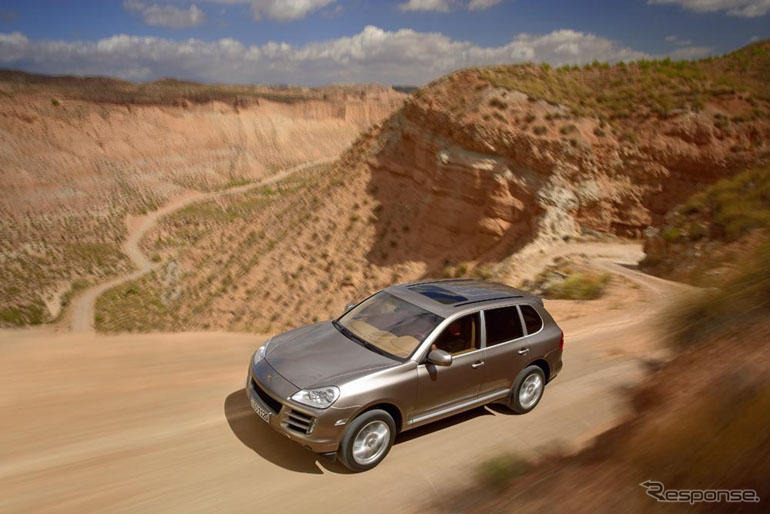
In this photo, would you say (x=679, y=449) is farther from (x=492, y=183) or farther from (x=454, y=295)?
(x=492, y=183)

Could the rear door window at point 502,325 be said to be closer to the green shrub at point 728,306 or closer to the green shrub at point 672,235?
the green shrub at point 728,306

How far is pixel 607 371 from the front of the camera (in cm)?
730

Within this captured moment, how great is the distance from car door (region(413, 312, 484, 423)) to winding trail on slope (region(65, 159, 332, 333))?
18.0 meters

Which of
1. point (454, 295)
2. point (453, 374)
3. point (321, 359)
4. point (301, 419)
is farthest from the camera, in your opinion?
point (454, 295)

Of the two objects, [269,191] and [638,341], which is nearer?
[638,341]

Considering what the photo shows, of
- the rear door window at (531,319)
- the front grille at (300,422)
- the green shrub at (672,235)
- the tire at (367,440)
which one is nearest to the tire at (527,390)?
the rear door window at (531,319)

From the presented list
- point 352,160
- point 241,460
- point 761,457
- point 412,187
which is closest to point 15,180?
point 352,160

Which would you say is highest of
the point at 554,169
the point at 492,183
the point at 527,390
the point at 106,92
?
the point at 106,92

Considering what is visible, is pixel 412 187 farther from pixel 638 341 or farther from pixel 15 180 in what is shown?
pixel 15 180

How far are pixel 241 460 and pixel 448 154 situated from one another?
15851 mm

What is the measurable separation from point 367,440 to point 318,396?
69cm

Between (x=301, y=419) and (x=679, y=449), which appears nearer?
(x=679, y=449)

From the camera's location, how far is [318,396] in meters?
4.61

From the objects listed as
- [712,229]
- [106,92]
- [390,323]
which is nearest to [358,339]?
[390,323]
